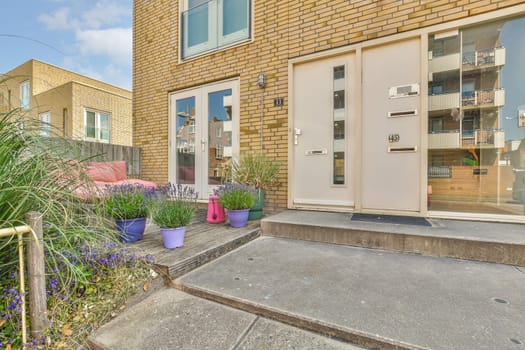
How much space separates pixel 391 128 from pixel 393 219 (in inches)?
42.8

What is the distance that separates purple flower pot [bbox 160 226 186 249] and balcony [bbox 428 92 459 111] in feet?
10.0

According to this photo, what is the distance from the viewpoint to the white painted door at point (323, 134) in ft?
10.3

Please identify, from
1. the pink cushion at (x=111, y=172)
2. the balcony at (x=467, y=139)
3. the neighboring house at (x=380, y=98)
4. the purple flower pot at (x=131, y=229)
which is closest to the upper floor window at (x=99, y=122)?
the pink cushion at (x=111, y=172)

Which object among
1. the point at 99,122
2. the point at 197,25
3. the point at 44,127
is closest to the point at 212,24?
the point at 197,25

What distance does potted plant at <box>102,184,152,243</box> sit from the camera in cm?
208

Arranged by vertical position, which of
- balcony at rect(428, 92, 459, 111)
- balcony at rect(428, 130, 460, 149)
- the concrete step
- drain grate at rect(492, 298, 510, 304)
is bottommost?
drain grate at rect(492, 298, 510, 304)

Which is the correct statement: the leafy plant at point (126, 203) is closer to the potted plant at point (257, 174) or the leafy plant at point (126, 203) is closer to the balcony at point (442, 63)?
the potted plant at point (257, 174)

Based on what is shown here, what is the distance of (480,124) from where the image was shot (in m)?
2.85

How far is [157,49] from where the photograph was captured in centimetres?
477

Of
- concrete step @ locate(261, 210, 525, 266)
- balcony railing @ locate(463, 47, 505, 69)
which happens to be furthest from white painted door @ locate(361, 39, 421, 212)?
balcony railing @ locate(463, 47, 505, 69)

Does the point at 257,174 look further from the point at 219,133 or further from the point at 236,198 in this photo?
the point at 219,133

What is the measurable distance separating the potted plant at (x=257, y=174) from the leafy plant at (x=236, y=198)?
1.05 ft

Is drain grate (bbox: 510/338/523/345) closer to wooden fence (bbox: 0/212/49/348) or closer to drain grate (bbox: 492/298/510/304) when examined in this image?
drain grate (bbox: 492/298/510/304)

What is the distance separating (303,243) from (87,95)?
11796mm
